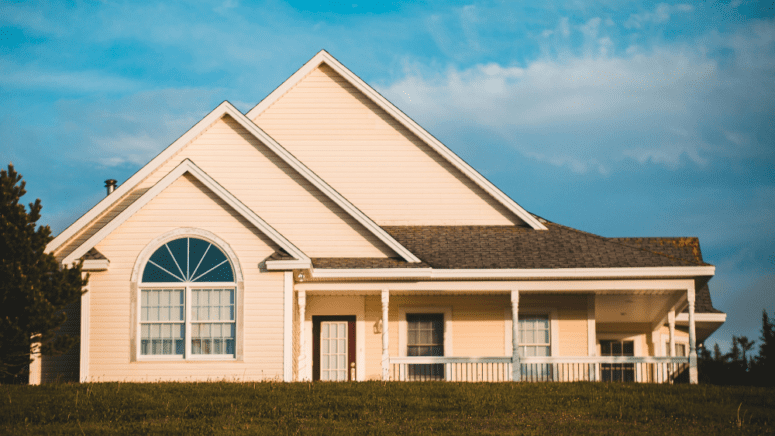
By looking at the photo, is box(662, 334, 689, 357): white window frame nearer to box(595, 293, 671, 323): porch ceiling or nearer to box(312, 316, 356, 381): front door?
box(595, 293, 671, 323): porch ceiling

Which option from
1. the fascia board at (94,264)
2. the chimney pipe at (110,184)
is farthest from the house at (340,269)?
the chimney pipe at (110,184)

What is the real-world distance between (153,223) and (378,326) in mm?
5961

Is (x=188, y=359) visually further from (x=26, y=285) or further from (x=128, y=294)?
(x=26, y=285)

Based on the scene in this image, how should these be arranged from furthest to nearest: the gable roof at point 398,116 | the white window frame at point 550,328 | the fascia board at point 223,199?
the gable roof at point 398,116 < the white window frame at point 550,328 < the fascia board at point 223,199

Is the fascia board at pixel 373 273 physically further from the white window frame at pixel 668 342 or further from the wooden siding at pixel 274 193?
the white window frame at pixel 668 342

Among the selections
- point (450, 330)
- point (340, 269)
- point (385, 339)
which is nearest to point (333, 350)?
point (385, 339)

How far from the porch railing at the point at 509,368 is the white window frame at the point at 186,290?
3.56 metres

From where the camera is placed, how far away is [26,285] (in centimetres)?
1552

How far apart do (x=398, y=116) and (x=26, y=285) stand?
1007 cm

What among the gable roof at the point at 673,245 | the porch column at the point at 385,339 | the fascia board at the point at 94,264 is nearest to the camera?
the fascia board at the point at 94,264

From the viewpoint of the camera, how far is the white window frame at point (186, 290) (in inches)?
661

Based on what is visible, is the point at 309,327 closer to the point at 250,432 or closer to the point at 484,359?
the point at 484,359

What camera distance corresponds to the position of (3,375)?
1650cm

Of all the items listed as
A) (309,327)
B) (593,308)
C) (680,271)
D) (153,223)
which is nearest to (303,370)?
(309,327)
